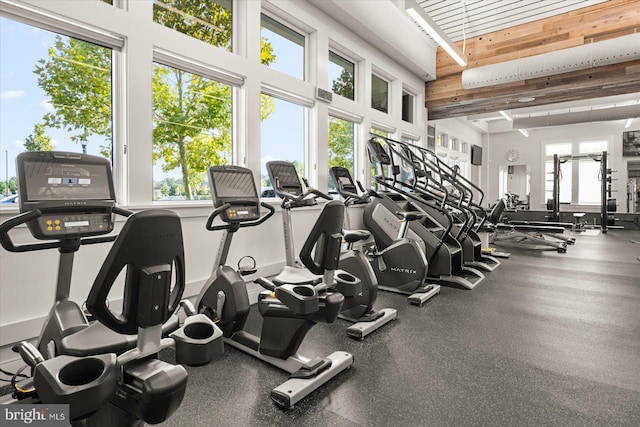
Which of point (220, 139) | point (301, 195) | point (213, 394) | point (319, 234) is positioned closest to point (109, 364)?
point (213, 394)

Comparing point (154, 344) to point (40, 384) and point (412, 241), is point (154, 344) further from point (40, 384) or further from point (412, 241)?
point (412, 241)

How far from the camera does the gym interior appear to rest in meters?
1.39

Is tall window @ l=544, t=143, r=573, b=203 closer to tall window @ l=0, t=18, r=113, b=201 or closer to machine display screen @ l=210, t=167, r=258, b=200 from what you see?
machine display screen @ l=210, t=167, r=258, b=200

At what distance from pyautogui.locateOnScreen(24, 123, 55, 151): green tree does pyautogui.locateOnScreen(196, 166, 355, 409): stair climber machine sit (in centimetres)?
122

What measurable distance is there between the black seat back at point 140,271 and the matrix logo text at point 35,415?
0.87 feet

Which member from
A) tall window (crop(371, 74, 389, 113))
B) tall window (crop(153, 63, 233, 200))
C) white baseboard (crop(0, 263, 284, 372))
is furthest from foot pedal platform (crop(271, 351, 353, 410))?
tall window (crop(371, 74, 389, 113))

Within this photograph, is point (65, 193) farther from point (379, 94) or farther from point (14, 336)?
point (379, 94)

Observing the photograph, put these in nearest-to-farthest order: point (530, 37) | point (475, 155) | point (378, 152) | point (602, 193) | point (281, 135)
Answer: point (281, 135)
point (378, 152)
point (530, 37)
point (602, 193)
point (475, 155)

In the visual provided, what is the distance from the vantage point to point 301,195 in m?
3.22

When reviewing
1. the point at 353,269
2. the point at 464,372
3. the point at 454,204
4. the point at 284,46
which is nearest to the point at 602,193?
the point at 454,204

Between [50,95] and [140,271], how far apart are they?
2375 millimetres

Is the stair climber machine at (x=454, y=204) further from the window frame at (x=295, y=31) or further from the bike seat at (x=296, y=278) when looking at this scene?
the bike seat at (x=296, y=278)

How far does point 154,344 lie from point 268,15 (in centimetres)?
439

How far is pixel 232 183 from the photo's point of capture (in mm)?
2750
